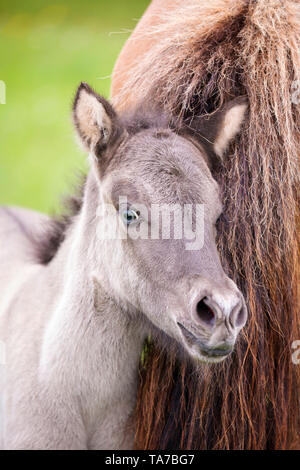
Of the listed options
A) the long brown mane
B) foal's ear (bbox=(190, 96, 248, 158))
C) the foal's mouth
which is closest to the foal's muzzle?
the foal's mouth

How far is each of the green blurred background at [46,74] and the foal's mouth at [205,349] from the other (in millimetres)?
4239

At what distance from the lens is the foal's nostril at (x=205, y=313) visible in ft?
5.65

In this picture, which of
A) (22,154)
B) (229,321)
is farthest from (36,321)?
(22,154)

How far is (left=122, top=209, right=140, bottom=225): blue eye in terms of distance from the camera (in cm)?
188

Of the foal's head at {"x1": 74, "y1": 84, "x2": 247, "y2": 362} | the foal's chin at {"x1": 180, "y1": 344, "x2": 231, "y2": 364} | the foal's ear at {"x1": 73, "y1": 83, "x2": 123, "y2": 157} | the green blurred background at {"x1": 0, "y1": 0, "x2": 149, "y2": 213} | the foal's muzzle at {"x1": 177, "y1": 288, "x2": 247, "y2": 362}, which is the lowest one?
the foal's chin at {"x1": 180, "y1": 344, "x2": 231, "y2": 364}

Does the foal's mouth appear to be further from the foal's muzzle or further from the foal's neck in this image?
the foal's neck

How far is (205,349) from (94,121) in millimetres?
777

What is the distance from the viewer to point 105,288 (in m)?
2.11

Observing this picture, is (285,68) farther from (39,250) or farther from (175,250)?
(39,250)

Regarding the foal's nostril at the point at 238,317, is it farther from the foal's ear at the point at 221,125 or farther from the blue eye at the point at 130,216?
the foal's ear at the point at 221,125

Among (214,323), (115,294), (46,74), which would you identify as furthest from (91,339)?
(46,74)

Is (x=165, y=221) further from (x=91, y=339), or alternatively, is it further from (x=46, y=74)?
(x=46, y=74)

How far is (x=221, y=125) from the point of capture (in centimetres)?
203

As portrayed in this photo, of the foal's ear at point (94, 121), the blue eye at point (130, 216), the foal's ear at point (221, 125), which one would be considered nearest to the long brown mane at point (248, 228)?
the foal's ear at point (221, 125)
